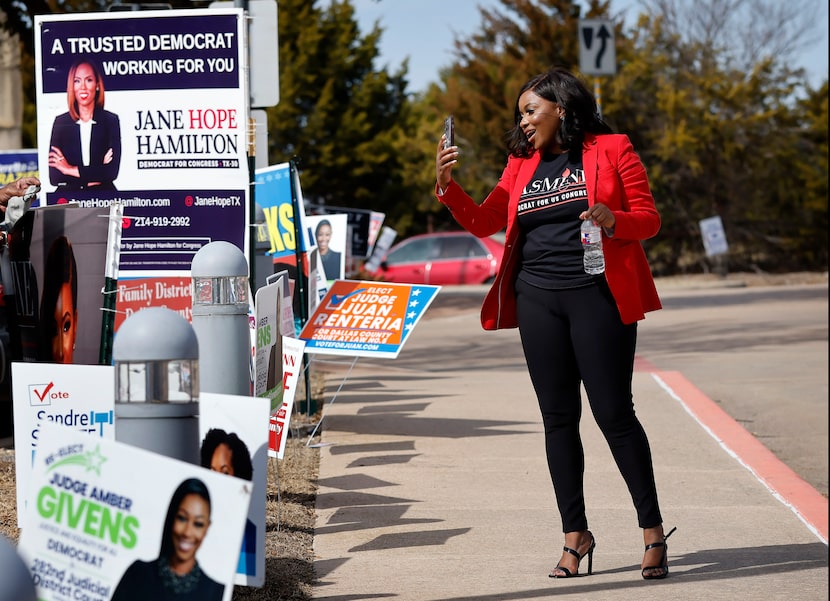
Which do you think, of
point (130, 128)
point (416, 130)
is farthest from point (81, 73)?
point (416, 130)

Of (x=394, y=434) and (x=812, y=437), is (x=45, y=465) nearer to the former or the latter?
(x=394, y=434)

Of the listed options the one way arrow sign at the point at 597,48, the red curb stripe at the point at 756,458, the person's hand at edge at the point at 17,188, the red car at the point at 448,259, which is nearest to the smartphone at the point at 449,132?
the person's hand at edge at the point at 17,188

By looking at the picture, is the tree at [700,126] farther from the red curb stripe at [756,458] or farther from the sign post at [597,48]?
the red curb stripe at [756,458]

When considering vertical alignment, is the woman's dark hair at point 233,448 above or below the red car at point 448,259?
below

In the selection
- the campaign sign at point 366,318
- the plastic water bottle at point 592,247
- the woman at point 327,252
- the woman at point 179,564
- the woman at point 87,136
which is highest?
the woman at point 87,136

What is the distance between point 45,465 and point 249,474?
70 centimetres

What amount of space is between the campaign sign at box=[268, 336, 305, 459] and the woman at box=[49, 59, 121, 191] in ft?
4.74

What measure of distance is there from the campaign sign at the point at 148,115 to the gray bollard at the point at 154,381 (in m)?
3.57

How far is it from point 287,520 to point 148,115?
2452mm

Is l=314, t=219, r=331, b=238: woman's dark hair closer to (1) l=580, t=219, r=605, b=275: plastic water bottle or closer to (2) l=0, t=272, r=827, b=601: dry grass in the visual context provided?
(2) l=0, t=272, r=827, b=601: dry grass

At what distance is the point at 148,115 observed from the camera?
22.3ft

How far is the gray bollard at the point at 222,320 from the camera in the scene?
15.6 ft

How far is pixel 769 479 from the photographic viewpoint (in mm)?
6973

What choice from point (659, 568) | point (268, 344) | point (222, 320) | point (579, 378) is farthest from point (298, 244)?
point (659, 568)
